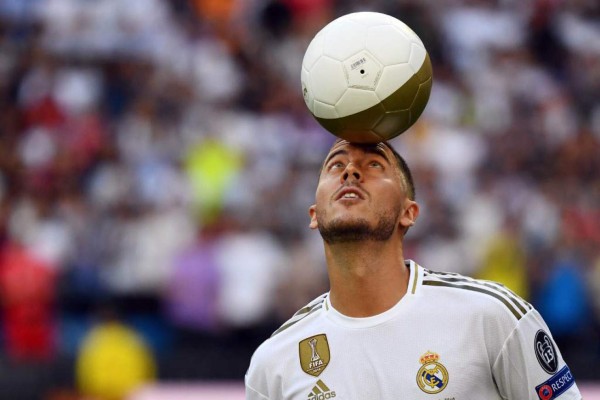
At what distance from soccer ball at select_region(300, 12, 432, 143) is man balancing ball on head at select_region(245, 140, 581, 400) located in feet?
0.53

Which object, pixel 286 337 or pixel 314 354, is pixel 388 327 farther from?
pixel 286 337

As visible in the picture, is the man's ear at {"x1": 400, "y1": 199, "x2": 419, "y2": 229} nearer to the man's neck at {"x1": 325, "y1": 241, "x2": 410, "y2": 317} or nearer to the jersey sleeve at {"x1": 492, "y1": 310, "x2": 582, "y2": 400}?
the man's neck at {"x1": 325, "y1": 241, "x2": 410, "y2": 317}

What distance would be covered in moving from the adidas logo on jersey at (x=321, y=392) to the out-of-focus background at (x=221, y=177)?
6013 millimetres

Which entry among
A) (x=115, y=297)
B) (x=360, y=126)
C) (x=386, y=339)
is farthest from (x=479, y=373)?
(x=115, y=297)

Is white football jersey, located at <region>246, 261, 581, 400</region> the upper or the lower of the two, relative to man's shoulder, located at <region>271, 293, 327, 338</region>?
lower

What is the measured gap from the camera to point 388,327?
493cm

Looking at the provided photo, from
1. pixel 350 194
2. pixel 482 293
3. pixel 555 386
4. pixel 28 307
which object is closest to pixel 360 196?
pixel 350 194

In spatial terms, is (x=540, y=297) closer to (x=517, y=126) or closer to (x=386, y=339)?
(x=517, y=126)

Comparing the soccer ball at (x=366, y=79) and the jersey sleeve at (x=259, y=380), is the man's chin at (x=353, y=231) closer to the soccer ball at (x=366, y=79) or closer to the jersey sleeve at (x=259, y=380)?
the soccer ball at (x=366, y=79)

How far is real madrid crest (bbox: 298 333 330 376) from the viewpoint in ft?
16.3

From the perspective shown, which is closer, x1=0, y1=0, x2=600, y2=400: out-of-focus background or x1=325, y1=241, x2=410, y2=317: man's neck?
x1=325, y1=241, x2=410, y2=317: man's neck

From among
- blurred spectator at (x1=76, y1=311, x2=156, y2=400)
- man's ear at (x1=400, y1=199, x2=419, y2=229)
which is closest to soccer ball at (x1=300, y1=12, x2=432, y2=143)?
man's ear at (x1=400, y1=199, x2=419, y2=229)

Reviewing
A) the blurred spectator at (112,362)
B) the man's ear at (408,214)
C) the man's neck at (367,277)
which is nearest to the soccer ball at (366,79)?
the man's ear at (408,214)

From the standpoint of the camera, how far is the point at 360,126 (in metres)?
4.98
